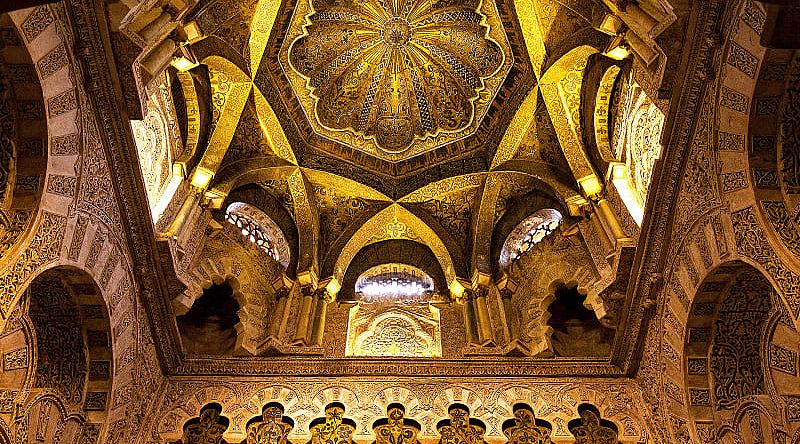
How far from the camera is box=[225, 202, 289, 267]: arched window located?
10453 millimetres

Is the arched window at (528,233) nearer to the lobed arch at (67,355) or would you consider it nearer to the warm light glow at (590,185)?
the warm light glow at (590,185)

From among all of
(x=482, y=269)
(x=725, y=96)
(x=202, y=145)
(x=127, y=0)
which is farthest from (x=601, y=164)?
(x=127, y=0)

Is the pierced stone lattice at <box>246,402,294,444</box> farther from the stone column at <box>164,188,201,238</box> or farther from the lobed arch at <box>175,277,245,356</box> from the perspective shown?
the stone column at <box>164,188,201,238</box>

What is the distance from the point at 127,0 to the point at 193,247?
3279 mm

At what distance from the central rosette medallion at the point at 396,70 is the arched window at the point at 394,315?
1.93 metres

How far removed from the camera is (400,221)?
442 inches

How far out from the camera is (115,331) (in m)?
7.73

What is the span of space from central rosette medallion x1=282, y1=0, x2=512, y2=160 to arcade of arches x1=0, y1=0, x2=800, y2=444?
0.14 feet

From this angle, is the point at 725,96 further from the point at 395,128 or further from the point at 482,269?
the point at 395,128

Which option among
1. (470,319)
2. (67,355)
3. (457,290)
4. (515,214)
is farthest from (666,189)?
(67,355)

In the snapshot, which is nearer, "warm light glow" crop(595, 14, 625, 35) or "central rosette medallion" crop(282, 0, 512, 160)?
"warm light glow" crop(595, 14, 625, 35)

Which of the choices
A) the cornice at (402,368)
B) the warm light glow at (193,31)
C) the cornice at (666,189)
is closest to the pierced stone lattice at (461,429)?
the cornice at (402,368)

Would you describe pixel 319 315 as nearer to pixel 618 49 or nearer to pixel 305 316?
pixel 305 316

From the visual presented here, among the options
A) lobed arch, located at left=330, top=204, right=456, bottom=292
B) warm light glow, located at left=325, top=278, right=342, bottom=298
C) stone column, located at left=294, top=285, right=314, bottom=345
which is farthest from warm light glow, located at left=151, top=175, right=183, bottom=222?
lobed arch, located at left=330, top=204, right=456, bottom=292
